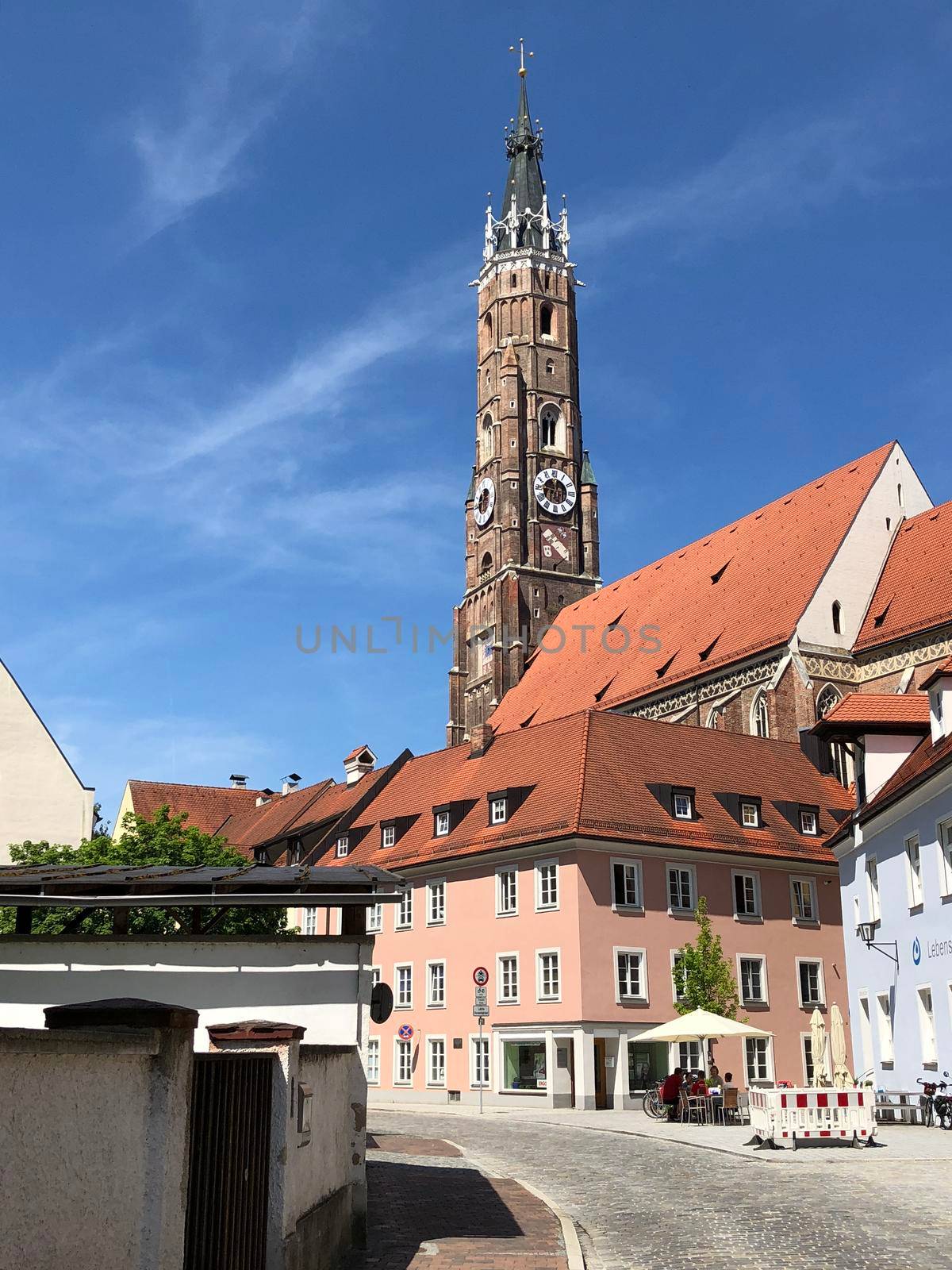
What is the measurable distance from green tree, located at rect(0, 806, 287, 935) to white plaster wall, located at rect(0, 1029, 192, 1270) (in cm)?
2727

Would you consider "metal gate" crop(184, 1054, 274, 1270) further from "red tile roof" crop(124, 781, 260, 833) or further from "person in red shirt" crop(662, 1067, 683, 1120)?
"red tile roof" crop(124, 781, 260, 833)

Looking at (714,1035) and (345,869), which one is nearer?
(345,869)

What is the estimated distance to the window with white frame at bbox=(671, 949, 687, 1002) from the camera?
3588 centimetres

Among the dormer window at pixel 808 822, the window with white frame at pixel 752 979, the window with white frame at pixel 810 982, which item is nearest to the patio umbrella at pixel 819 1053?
the window with white frame at pixel 752 979

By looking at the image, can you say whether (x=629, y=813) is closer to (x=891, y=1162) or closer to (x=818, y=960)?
(x=818, y=960)

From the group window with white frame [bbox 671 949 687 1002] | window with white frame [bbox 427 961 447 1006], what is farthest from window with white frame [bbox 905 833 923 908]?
window with white frame [bbox 427 961 447 1006]

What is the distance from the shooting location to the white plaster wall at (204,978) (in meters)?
11.9

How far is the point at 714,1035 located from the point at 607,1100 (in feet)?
27.3

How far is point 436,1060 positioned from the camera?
39.5 meters

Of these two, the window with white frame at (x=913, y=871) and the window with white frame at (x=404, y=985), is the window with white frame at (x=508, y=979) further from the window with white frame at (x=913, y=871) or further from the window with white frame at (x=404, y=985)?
the window with white frame at (x=913, y=871)

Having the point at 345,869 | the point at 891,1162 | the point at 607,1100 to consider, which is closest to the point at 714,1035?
the point at 607,1100

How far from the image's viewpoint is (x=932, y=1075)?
24.1m

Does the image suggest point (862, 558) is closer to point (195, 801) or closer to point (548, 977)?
point (548, 977)

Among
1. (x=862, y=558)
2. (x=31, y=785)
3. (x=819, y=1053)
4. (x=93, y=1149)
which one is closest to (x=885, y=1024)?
(x=819, y=1053)
